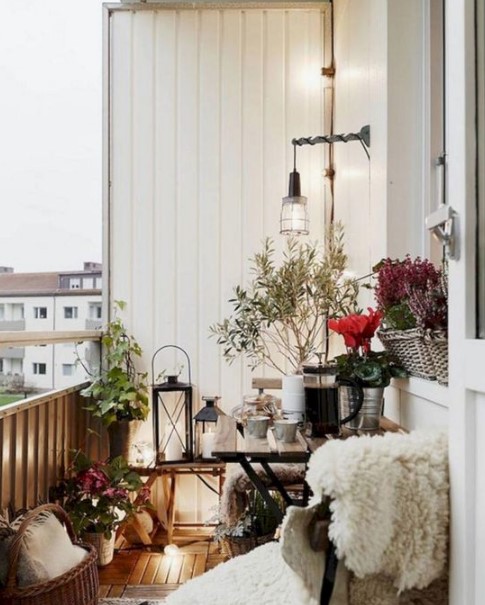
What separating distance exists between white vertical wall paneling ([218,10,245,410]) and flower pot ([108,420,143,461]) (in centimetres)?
94

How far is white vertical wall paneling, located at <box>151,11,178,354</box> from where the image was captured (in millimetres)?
3143

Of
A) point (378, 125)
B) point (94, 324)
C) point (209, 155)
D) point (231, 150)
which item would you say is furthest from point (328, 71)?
point (94, 324)

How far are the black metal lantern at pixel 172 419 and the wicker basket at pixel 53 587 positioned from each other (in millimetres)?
984

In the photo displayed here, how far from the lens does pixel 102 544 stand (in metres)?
2.63

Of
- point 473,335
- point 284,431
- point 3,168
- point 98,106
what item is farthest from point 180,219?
point 473,335

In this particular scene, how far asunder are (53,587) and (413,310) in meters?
1.44

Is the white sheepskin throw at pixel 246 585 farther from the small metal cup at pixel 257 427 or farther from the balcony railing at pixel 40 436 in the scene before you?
the balcony railing at pixel 40 436

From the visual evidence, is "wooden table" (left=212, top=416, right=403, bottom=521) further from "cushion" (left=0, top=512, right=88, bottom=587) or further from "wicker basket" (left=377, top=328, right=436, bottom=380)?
"cushion" (left=0, top=512, right=88, bottom=587)

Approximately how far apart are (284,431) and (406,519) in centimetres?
57

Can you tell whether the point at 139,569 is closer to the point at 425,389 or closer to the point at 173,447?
the point at 173,447

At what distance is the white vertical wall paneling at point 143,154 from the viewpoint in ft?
10.3

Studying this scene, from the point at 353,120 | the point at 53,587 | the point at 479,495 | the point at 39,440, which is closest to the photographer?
the point at 479,495

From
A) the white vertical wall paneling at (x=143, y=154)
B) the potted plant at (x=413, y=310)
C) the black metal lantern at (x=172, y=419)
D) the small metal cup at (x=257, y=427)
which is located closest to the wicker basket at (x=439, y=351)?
the potted plant at (x=413, y=310)

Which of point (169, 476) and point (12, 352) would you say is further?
point (169, 476)
